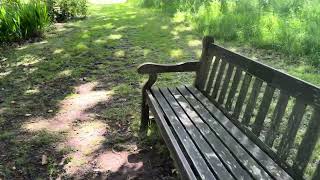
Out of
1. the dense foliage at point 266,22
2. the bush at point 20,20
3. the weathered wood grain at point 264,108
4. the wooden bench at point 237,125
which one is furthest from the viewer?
the bush at point 20,20

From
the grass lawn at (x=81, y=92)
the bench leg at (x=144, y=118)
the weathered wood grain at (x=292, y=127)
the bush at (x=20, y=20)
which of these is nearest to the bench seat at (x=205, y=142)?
the weathered wood grain at (x=292, y=127)

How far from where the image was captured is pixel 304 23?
8125 millimetres

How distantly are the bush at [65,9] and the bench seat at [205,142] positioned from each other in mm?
8693

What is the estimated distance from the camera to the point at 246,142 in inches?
127

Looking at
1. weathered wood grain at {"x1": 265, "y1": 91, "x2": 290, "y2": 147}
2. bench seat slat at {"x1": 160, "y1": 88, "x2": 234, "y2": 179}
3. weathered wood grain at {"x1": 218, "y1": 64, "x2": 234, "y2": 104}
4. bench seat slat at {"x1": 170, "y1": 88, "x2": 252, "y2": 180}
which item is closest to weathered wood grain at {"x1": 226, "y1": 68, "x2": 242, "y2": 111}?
weathered wood grain at {"x1": 218, "y1": 64, "x2": 234, "y2": 104}

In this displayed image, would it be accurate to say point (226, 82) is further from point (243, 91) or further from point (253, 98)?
point (253, 98)

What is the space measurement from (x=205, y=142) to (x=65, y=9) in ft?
34.0

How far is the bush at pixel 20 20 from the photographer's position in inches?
353

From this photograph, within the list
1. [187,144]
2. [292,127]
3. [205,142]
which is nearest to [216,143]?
[205,142]

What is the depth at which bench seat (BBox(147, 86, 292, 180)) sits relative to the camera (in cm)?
281

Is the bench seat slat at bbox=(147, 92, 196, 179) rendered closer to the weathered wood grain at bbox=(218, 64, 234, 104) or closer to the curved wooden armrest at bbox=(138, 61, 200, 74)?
the curved wooden armrest at bbox=(138, 61, 200, 74)

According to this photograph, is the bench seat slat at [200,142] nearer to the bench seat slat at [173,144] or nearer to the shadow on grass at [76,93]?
the bench seat slat at [173,144]

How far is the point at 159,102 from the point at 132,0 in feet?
45.8

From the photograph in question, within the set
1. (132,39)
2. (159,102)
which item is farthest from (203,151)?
(132,39)
